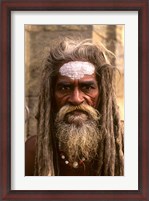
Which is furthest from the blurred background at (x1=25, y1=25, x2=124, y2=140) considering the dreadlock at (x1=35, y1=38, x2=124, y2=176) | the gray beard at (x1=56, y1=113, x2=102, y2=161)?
the gray beard at (x1=56, y1=113, x2=102, y2=161)

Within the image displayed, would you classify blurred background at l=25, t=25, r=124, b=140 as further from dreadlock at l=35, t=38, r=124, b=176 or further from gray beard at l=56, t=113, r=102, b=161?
gray beard at l=56, t=113, r=102, b=161

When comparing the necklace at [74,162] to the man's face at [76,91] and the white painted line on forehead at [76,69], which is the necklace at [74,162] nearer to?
the man's face at [76,91]

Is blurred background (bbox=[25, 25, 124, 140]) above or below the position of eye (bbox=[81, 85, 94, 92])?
above

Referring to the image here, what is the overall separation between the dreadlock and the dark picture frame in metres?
0.09

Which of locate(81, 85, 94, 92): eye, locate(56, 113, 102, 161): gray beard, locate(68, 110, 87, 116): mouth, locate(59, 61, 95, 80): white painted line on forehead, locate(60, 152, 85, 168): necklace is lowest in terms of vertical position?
locate(60, 152, 85, 168): necklace

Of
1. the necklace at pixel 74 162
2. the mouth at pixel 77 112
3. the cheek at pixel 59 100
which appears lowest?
the necklace at pixel 74 162

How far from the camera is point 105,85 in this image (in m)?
2.13

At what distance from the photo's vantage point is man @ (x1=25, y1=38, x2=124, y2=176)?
6.96 ft

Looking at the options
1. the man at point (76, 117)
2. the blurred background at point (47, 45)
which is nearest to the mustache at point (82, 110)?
the man at point (76, 117)

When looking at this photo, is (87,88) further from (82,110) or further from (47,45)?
(47,45)
